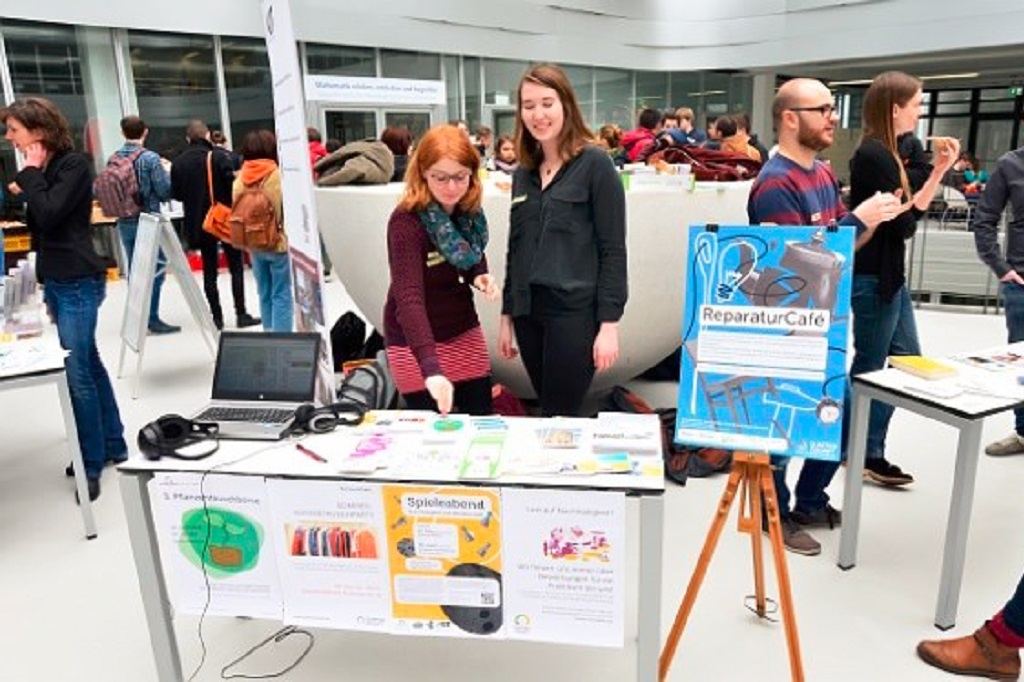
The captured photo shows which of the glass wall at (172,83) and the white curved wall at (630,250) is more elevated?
the glass wall at (172,83)

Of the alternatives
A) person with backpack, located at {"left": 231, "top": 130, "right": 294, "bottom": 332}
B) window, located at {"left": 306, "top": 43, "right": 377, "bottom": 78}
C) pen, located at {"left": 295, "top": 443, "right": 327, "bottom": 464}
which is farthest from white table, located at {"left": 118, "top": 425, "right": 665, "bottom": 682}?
window, located at {"left": 306, "top": 43, "right": 377, "bottom": 78}

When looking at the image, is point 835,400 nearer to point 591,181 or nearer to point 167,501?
point 591,181

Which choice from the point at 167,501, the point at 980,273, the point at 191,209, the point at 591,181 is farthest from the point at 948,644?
the point at 191,209

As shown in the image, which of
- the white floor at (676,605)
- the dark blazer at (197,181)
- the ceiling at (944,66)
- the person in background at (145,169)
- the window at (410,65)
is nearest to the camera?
the white floor at (676,605)

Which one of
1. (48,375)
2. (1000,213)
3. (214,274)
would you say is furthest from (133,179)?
(1000,213)

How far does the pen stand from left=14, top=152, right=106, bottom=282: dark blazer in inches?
69.5

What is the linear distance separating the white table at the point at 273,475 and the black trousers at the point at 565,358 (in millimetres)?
659

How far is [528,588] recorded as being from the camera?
5.58 ft

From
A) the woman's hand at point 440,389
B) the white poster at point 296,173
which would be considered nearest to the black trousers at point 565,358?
the woman's hand at point 440,389

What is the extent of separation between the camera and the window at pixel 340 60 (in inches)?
375

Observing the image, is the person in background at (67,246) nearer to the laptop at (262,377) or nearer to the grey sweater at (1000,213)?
the laptop at (262,377)

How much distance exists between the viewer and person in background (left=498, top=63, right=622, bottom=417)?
215cm

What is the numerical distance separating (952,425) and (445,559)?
4.65 feet

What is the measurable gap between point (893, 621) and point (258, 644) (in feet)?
6.00
